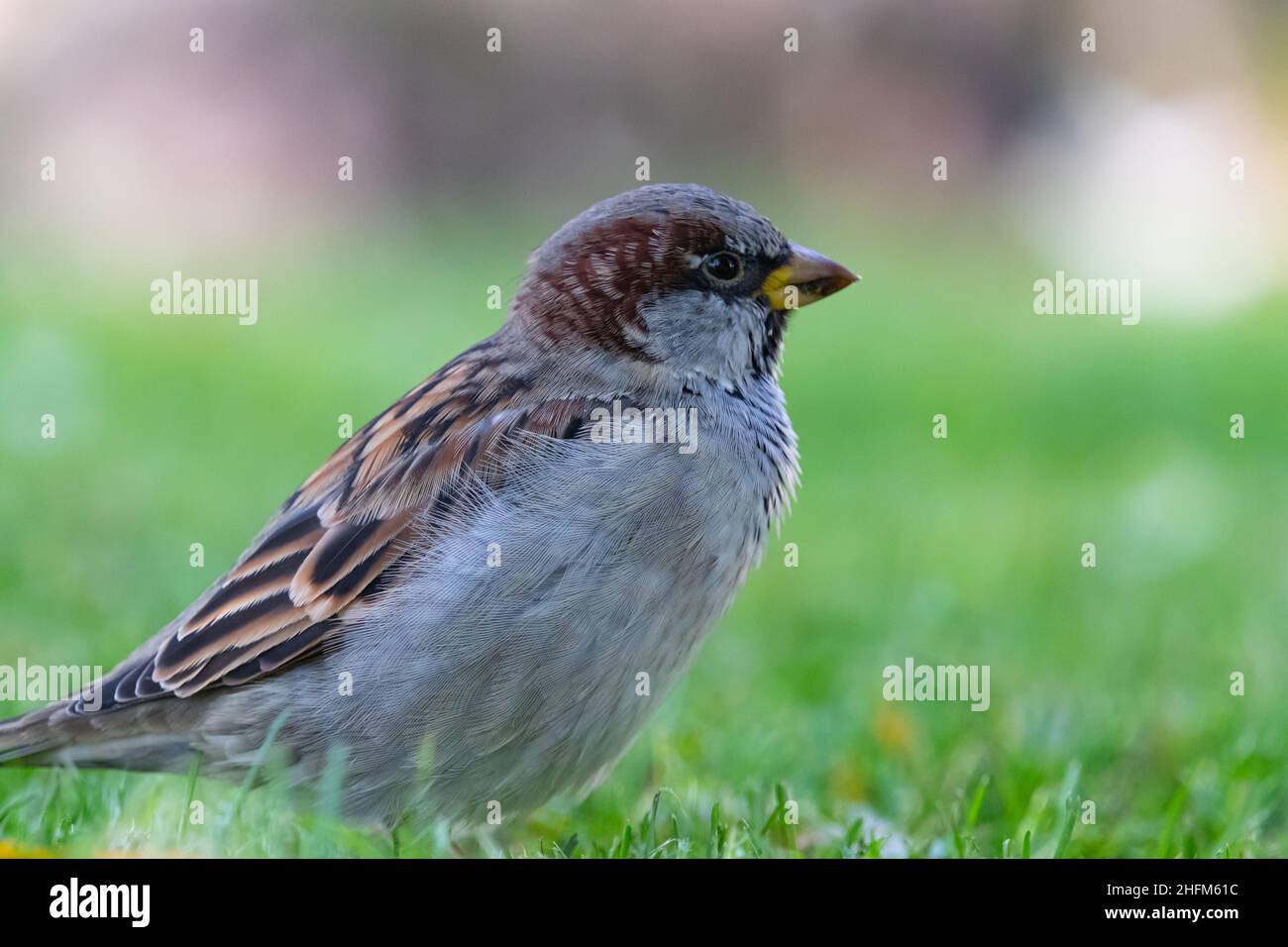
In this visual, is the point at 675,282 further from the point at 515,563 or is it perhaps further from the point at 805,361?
the point at 805,361

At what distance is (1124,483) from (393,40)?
11044 millimetres

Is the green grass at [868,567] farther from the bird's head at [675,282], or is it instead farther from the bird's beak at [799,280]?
the bird's beak at [799,280]

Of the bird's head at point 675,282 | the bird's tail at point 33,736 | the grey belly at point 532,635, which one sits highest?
the bird's head at point 675,282

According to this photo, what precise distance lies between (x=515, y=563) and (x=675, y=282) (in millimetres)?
996

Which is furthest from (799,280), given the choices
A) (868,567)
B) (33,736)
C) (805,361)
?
(805,361)

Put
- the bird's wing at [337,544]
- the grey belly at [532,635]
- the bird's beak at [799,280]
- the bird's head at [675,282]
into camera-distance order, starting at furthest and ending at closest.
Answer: the bird's beak at [799,280]
the bird's head at [675,282]
the bird's wing at [337,544]
the grey belly at [532,635]

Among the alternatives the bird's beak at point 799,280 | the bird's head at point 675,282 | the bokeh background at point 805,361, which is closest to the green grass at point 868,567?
the bokeh background at point 805,361

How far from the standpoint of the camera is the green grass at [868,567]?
4.06 meters

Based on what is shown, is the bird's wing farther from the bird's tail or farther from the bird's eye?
the bird's eye

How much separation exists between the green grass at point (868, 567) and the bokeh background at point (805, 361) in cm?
3

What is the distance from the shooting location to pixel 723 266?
14.1ft
